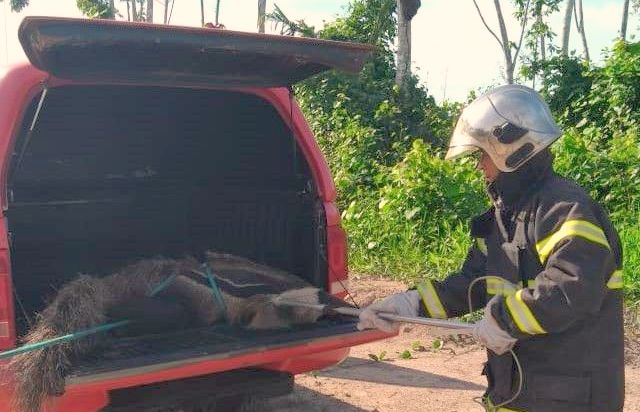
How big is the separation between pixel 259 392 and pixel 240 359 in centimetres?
29

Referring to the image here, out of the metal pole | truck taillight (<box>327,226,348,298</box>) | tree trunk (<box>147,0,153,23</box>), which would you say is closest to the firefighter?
the metal pole

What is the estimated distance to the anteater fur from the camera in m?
3.07

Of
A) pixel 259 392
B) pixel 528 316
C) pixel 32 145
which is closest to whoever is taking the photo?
pixel 528 316

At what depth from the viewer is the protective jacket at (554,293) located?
2322 mm

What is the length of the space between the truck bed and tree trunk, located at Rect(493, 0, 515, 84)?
468 inches

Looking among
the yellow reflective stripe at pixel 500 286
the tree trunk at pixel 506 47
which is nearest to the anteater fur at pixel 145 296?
the yellow reflective stripe at pixel 500 286

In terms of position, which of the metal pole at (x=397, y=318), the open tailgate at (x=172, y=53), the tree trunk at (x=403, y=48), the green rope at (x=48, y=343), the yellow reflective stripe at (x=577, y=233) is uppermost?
the tree trunk at (x=403, y=48)

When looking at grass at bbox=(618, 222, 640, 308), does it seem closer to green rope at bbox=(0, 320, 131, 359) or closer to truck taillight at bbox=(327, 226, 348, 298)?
truck taillight at bbox=(327, 226, 348, 298)

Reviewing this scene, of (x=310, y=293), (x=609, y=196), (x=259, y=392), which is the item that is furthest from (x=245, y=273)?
(x=609, y=196)

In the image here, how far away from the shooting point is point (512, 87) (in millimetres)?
2666

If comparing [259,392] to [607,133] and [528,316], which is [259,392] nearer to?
[528,316]

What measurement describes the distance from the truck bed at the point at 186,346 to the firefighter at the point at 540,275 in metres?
1.07

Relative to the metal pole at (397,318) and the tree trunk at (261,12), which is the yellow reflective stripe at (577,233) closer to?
the metal pole at (397,318)

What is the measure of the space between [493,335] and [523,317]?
0.13 meters
